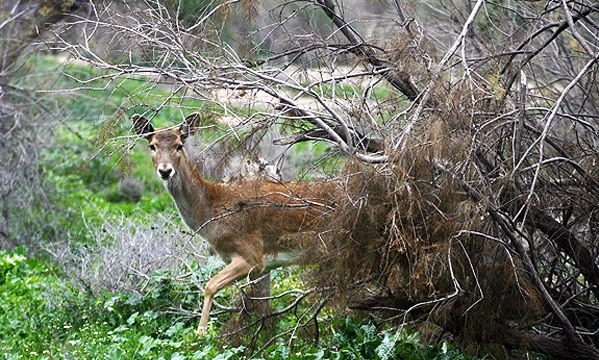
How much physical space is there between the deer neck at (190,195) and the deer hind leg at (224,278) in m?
0.60

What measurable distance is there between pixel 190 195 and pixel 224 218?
747mm

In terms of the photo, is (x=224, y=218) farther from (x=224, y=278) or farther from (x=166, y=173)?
(x=166, y=173)

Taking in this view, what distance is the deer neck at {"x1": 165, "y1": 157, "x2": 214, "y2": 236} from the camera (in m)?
10.8

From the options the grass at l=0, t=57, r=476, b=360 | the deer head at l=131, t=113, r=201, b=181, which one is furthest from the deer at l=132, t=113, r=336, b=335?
the grass at l=0, t=57, r=476, b=360

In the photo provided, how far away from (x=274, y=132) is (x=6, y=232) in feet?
23.2

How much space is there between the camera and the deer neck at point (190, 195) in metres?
10.8

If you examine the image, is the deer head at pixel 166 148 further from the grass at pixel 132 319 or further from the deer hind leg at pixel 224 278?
the deer hind leg at pixel 224 278

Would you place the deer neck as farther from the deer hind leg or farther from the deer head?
the deer hind leg

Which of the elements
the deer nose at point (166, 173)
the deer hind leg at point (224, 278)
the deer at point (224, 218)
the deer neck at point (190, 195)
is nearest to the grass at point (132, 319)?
the deer hind leg at point (224, 278)

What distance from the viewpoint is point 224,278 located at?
10.3 meters

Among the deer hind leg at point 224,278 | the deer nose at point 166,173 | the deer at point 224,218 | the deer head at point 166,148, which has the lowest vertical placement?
the deer hind leg at point 224,278

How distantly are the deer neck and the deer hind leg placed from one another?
60cm

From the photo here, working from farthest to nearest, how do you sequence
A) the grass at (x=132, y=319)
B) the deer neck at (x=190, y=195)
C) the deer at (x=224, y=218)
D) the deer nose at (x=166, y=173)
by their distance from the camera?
the deer neck at (x=190, y=195)
the deer nose at (x=166, y=173)
the deer at (x=224, y=218)
the grass at (x=132, y=319)

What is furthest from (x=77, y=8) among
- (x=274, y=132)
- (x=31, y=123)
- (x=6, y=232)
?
(x=274, y=132)
